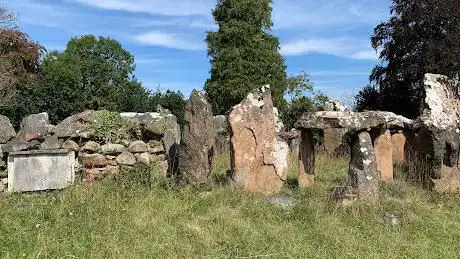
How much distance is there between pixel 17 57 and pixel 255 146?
Result: 1547cm

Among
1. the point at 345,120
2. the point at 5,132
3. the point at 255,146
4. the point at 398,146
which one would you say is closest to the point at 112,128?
the point at 5,132

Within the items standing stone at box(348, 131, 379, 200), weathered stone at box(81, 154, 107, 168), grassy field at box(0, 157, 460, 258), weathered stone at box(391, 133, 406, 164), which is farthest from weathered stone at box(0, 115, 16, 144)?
weathered stone at box(391, 133, 406, 164)

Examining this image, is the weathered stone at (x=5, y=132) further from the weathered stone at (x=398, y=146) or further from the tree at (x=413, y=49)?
the tree at (x=413, y=49)

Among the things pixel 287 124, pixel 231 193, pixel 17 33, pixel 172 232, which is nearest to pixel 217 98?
pixel 287 124

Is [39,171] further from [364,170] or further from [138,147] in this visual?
[364,170]

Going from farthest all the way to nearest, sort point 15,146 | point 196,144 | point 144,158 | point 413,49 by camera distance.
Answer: point 413,49, point 144,158, point 15,146, point 196,144

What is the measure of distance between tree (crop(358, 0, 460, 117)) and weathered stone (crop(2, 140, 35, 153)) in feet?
42.5

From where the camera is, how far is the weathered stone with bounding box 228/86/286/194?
8758 millimetres

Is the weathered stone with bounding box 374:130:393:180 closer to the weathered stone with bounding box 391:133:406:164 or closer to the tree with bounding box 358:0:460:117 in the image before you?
the weathered stone with bounding box 391:133:406:164

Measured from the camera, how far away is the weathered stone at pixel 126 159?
9750mm

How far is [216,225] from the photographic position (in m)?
6.90

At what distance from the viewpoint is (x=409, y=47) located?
63.5 feet

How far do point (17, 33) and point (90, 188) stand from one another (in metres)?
15.6

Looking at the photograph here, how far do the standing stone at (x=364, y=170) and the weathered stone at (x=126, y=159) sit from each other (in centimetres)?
392
